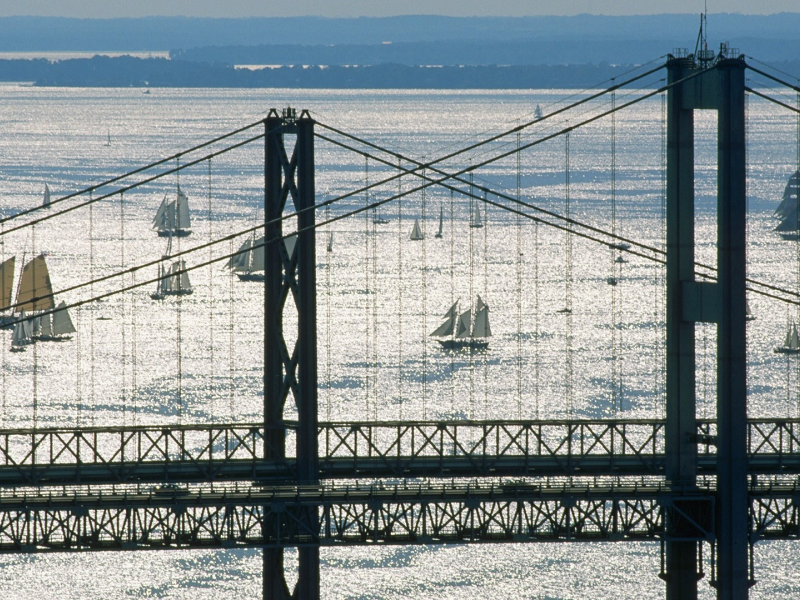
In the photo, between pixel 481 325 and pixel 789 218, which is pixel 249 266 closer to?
pixel 481 325

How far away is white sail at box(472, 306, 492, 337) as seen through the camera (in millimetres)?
98688

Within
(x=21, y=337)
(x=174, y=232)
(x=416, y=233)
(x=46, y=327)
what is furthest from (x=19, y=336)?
(x=416, y=233)

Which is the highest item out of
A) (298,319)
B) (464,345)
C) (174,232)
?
(174,232)

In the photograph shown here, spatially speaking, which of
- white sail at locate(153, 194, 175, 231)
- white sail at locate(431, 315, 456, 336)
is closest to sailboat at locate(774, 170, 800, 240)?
white sail at locate(153, 194, 175, 231)

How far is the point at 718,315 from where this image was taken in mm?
36844

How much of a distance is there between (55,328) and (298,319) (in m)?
67.4

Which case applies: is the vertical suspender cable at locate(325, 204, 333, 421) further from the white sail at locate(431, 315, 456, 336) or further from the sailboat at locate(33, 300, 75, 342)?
the sailboat at locate(33, 300, 75, 342)

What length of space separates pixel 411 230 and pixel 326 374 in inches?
2802

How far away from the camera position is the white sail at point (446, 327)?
99312 millimetres

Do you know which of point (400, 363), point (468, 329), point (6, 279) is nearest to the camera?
point (400, 363)

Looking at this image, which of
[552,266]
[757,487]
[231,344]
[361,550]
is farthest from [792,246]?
[757,487]

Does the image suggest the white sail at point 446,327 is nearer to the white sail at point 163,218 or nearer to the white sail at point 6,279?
the white sail at point 6,279

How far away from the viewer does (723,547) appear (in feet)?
119

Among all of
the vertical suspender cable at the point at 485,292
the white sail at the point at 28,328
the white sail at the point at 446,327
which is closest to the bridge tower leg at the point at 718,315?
the vertical suspender cable at the point at 485,292
